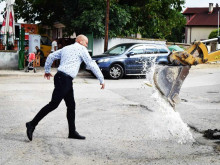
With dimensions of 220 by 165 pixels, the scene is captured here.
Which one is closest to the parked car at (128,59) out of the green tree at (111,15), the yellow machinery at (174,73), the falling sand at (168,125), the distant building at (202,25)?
the green tree at (111,15)

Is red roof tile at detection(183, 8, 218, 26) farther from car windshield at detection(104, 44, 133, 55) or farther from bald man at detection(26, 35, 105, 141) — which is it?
bald man at detection(26, 35, 105, 141)

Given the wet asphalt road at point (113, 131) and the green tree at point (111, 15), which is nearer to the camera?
the wet asphalt road at point (113, 131)

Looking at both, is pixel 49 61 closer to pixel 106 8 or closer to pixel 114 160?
pixel 114 160

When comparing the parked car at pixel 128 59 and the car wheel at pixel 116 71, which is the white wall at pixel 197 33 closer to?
the parked car at pixel 128 59

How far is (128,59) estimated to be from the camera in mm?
18609

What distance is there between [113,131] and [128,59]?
11.3 m

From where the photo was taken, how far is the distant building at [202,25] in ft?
253

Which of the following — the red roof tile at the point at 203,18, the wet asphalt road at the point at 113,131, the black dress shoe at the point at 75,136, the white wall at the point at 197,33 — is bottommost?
the wet asphalt road at the point at 113,131

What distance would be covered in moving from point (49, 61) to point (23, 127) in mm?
1574

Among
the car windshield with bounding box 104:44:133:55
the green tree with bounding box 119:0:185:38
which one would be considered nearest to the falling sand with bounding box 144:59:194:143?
the car windshield with bounding box 104:44:133:55

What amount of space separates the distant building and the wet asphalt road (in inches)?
2642

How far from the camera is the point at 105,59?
18.5m

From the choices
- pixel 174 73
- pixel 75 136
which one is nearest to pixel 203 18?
pixel 174 73

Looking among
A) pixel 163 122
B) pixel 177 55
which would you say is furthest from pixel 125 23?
pixel 177 55
